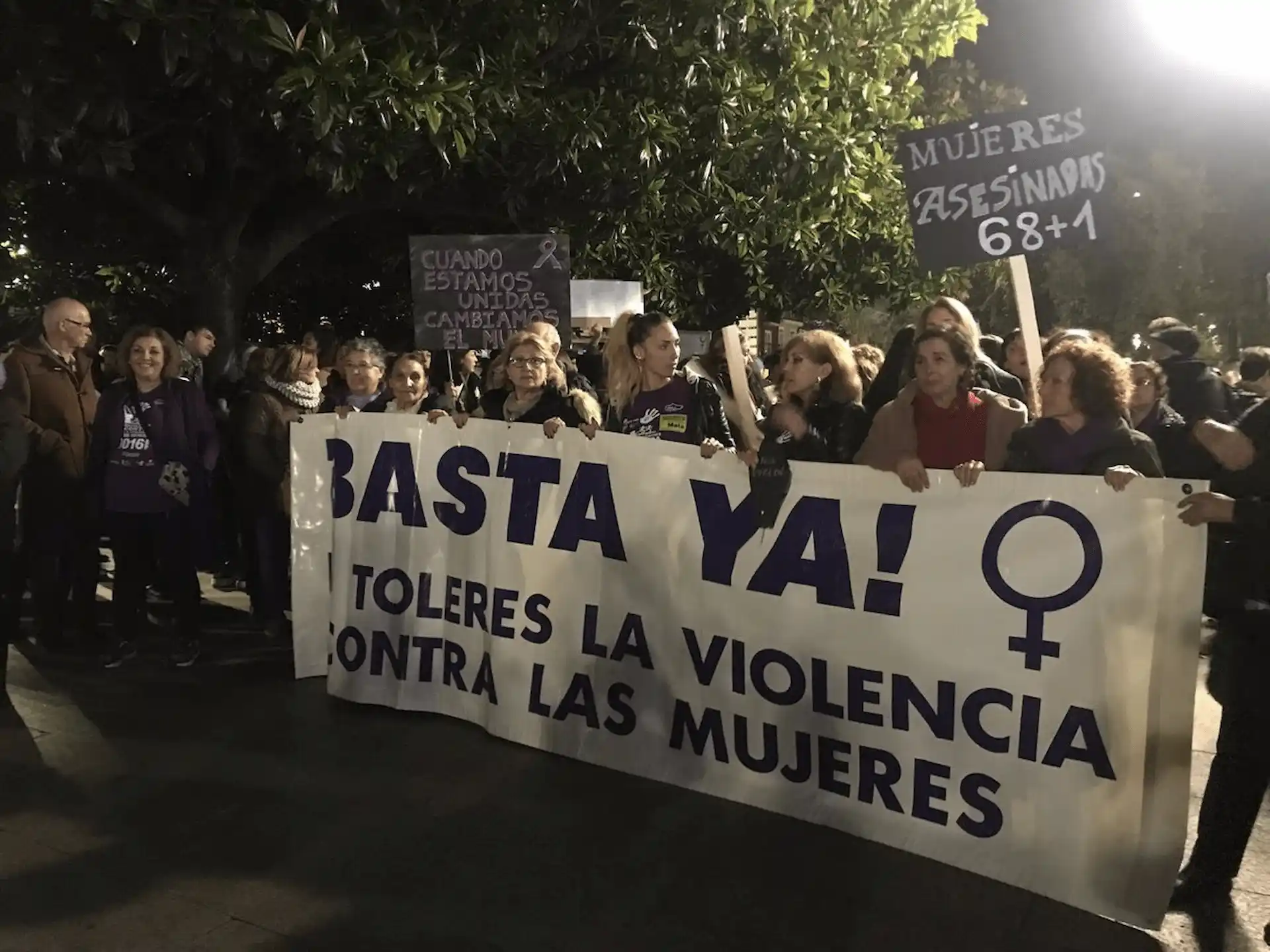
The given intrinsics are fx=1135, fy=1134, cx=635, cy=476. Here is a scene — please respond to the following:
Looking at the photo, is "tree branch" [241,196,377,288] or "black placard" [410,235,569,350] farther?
"tree branch" [241,196,377,288]

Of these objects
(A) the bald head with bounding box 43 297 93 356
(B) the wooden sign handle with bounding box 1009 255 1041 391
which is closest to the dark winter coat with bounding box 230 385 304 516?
(A) the bald head with bounding box 43 297 93 356

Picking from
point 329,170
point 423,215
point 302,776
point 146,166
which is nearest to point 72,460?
point 329,170

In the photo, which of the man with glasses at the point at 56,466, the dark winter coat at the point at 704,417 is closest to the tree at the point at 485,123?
the man with glasses at the point at 56,466

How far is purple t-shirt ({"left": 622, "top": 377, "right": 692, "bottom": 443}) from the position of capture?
4520 mm

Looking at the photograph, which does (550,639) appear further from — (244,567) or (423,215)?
(423,215)

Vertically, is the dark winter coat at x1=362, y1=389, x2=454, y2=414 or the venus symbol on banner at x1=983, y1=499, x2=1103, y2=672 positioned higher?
the dark winter coat at x1=362, y1=389, x2=454, y2=414

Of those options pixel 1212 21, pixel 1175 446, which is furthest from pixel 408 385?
pixel 1212 21

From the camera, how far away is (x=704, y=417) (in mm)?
4535

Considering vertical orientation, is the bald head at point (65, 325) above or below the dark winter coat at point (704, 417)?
above

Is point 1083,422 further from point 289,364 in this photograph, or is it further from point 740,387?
point 289,364

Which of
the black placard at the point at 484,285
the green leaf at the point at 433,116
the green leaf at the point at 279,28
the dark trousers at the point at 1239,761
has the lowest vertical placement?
the dark trousers at the point at 1239,761

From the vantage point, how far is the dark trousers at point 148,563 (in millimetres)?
5477

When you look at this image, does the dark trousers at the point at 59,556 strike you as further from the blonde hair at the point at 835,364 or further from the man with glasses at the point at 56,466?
the blonde hair at the point at 835,364

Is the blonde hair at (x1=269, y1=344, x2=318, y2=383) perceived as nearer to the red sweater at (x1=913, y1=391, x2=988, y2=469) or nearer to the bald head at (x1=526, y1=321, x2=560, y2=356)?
the bald head at (x1=526, y1=321, x2=560, y2=356)
